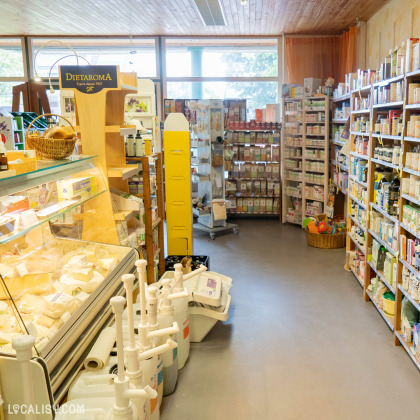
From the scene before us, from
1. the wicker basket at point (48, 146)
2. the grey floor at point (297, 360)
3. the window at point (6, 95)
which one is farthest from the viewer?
the window at point (6, 95)

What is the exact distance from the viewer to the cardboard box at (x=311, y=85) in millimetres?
8961

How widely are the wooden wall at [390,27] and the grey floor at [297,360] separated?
3380 millimetres

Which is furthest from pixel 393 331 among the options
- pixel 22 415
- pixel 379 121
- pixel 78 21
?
pixel 78 21

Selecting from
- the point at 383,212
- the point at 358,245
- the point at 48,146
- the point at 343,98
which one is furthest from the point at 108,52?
the point at 48,146

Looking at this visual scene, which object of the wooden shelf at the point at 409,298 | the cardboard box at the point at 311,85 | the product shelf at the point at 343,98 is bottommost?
the wooden shelf at the point at 409,298

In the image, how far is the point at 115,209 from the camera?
399 centimetres

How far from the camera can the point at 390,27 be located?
6977 millimetres

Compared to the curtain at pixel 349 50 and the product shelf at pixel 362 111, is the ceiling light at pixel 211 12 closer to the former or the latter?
the curtain at pixel 349 50

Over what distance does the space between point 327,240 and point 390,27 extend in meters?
3.34

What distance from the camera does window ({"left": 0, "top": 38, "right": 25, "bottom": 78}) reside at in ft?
32.5

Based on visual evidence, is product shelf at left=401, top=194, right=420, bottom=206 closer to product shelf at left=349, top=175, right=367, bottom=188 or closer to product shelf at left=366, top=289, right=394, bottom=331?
product shelf at left=366, top=289, right=394, bottom=331

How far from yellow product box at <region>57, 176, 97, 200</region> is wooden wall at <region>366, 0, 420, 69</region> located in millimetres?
4733

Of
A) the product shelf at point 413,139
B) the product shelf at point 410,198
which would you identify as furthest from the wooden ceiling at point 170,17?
the product shelf at point 410,198

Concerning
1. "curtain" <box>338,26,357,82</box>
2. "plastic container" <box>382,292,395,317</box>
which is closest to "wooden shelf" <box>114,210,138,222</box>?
"plastic container" <box>382,292,395,317</box>
